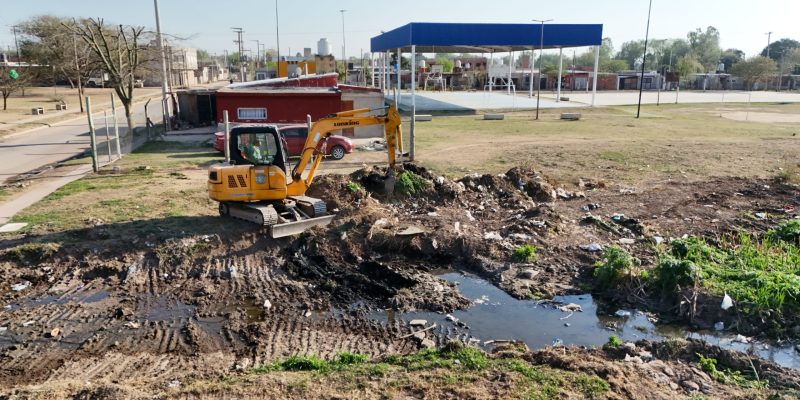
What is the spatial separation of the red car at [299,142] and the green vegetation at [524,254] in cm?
1202

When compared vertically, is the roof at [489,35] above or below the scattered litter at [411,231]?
above

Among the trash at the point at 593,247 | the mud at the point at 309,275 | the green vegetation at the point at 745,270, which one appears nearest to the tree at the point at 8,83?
the mud at the point at 309,275

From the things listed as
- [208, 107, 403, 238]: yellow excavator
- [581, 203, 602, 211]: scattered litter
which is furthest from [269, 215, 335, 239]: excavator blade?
[581, 203, 602, 211]: scattered litter

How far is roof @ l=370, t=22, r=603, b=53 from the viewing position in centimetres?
3716

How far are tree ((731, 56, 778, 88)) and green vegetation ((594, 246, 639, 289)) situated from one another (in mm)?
A: 87726

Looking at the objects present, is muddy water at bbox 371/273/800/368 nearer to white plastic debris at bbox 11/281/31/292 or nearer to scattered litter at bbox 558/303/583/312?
scattered litter at bbox 558/303/583/312

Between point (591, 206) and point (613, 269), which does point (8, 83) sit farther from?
point (613, 269)

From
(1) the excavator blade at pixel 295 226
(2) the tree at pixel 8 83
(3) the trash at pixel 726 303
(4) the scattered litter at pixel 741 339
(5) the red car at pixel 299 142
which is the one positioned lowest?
(4) the scattered litter at pixel 741 339

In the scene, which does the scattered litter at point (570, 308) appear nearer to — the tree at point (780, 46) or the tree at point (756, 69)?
the tree at point (756, 69)

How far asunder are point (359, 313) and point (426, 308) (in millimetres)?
1110

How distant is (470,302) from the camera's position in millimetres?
9688

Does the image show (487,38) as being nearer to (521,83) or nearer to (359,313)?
(359,313)

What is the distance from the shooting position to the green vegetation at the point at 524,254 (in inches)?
445

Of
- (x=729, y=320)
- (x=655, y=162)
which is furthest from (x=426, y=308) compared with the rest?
(x=655, y=162)
